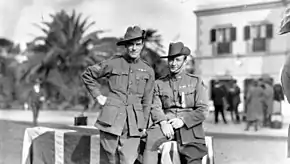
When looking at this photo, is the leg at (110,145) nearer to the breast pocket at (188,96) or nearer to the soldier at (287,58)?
the breast pocket at (188,96)

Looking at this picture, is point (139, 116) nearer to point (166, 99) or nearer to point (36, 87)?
point (166, 99)

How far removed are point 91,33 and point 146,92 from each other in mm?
3585

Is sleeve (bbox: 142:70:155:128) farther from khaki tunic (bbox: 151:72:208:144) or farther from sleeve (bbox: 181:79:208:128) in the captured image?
sleeve (bbox: 181:79:208:128)

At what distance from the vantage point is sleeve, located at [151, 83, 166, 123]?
6.84 ft

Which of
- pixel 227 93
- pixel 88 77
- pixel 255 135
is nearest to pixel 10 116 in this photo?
pixel 227 93

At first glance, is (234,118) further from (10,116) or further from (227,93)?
(10,116)

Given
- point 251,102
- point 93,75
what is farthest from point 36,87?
point 93,75

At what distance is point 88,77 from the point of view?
2172 millimetres

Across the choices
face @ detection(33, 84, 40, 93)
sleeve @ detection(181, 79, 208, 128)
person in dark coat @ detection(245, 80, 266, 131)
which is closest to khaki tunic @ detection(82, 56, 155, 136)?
sleeve @ detection(181, 79, 208, 128)

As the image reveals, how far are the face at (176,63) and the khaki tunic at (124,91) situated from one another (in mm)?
139

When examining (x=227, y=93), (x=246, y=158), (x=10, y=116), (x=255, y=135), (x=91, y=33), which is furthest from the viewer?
(x=10, y=116)

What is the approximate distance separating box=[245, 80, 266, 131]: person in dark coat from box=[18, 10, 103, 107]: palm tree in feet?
10.5

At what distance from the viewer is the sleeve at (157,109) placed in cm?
208

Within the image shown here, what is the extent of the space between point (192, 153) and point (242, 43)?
281 inches
